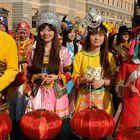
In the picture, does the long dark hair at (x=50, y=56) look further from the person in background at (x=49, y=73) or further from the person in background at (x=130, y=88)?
the person in background at (x=130, y=88)

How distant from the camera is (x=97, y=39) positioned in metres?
3.65

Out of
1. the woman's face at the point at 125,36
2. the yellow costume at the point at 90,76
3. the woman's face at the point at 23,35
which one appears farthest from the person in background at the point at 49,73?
the woman's face at the point at 125,36

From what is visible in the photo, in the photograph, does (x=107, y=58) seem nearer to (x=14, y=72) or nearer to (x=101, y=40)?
(x=101, y=40)

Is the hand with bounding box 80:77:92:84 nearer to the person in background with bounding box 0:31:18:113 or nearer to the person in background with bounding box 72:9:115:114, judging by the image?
the person in background with bounding box 72:9:115:114

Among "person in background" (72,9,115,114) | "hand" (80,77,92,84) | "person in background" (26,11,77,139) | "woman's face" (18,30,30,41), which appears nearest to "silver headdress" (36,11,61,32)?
"person in background" (26,11,77,139)

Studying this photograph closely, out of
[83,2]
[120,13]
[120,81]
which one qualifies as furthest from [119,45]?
[120,13]

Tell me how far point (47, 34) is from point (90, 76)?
633 millimetres

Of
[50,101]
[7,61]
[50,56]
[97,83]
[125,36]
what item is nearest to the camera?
[7,61]

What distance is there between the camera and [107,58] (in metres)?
3.68

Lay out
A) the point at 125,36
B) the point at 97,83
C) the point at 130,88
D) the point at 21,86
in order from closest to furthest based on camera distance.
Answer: the point at 130,88, the point at 97,83, the point at 21,86, the point at 125,36

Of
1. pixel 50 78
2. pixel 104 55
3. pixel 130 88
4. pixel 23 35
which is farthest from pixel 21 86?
pixel 130 88

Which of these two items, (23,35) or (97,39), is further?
(23,35)

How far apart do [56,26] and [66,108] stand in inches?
34.5

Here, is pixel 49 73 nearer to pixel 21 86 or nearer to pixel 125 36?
pixel 21 86
